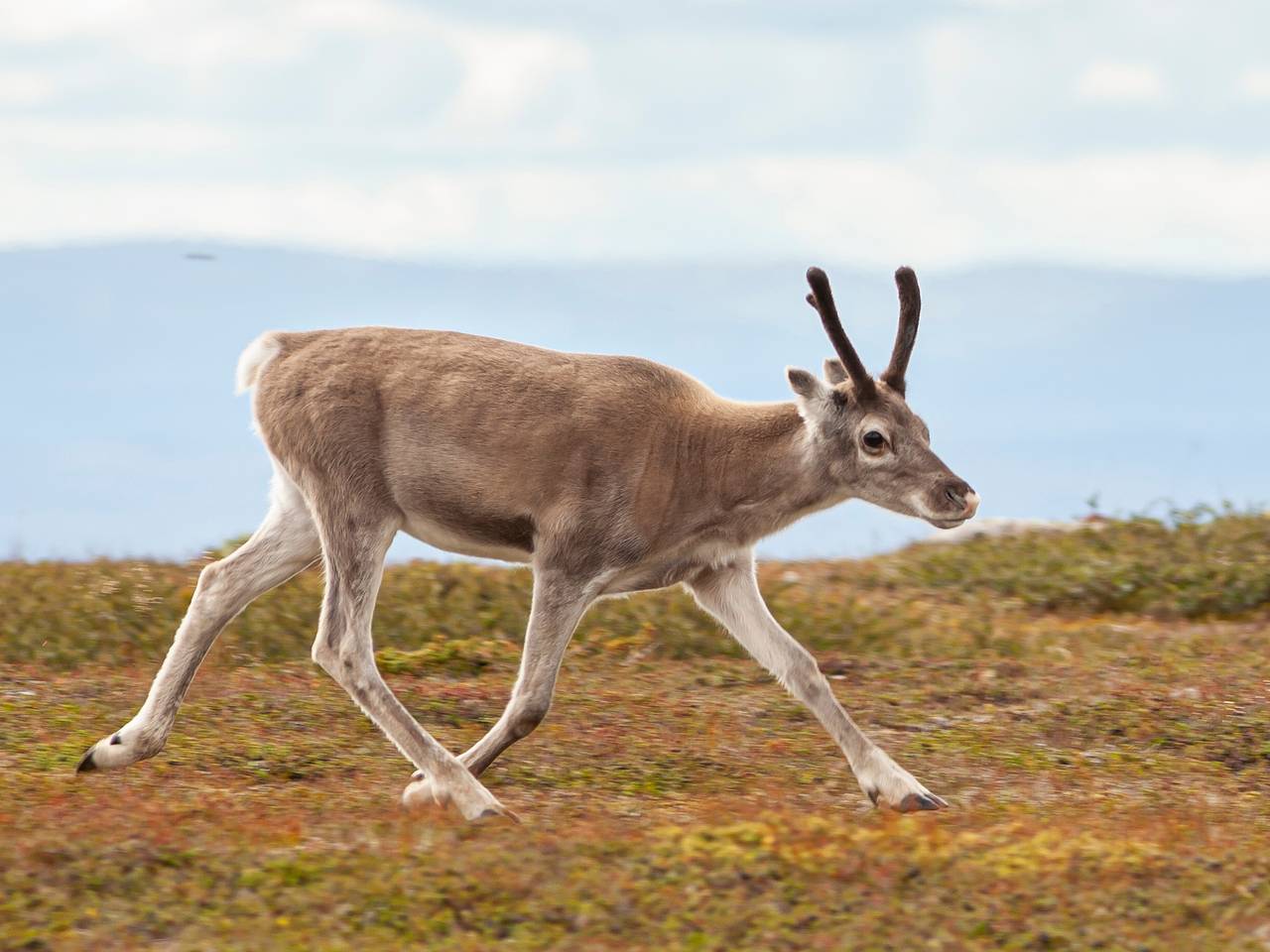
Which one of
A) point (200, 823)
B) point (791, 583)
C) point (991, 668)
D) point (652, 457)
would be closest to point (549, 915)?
point (200, 823)

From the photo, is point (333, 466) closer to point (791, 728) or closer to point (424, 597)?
point (791, 728)

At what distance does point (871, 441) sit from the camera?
28.2ft

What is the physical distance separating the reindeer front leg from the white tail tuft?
2.48 m

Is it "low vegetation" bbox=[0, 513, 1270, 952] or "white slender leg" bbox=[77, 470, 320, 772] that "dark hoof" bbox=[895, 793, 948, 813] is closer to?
"low vegetation" bbox=[0, 513, 1270, 952]

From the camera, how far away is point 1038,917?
6742 millimetres

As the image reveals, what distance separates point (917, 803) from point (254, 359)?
4027 millimetres

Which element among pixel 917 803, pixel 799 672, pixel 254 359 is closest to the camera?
pixel 917 803

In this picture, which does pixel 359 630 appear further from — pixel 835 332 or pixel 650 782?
pixel 835 332

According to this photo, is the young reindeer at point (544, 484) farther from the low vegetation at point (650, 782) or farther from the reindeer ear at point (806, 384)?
the low vegetation at point (650, 782)

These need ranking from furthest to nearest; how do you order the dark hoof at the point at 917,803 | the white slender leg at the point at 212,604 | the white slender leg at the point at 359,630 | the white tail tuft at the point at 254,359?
the white tail tuft at the point at 254,359 < the white slender leg at the point at 212,604 < the dark hoof at the point at 917,803 < the white slender leg at the point at 359,630

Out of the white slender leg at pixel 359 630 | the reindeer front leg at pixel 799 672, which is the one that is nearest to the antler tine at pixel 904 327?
the reindeer front leg at pixel 799 672

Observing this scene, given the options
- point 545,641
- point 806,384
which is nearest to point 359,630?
point 545,641

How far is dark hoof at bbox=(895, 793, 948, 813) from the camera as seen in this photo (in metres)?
8.54

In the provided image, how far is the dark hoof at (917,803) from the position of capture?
854 cm
